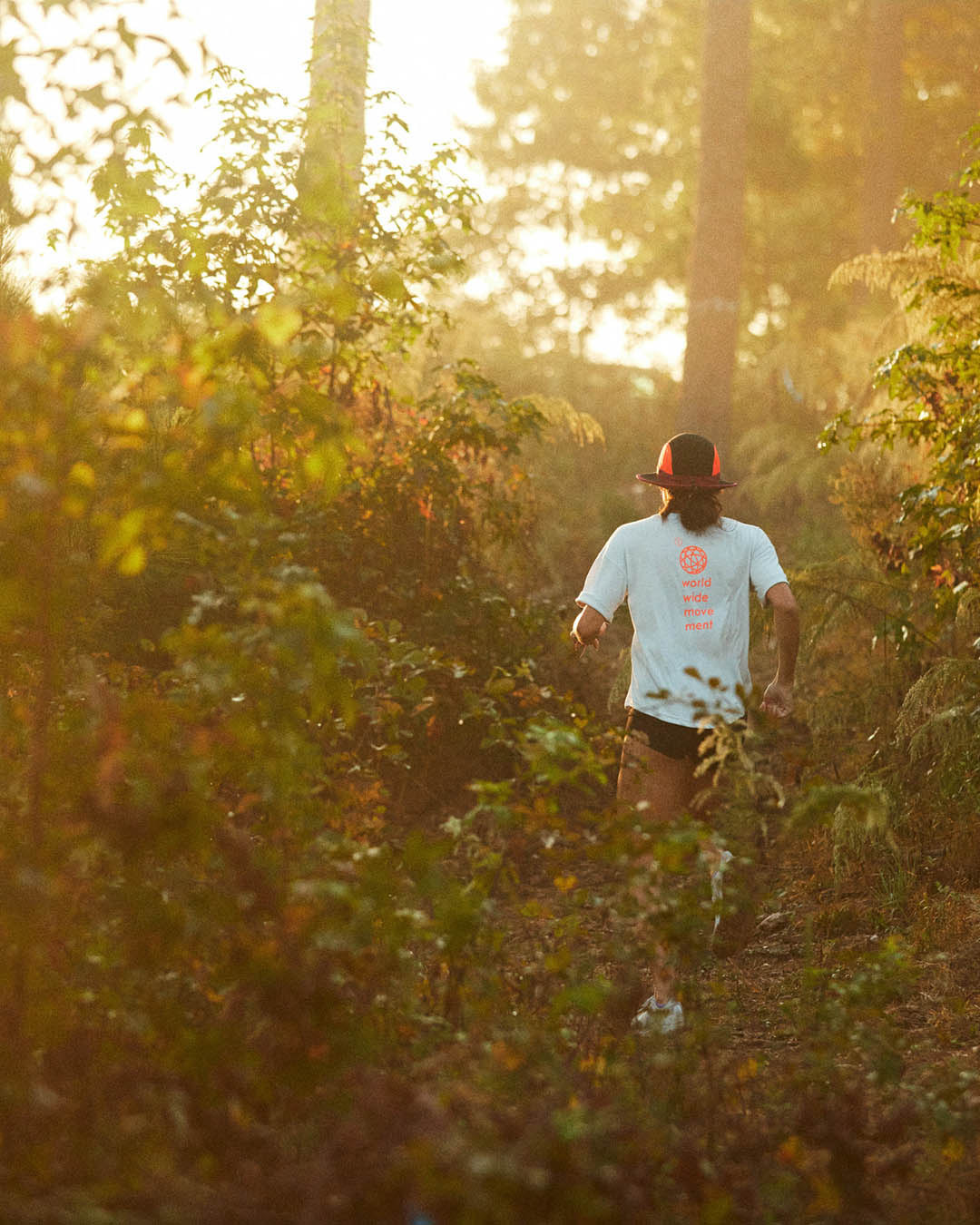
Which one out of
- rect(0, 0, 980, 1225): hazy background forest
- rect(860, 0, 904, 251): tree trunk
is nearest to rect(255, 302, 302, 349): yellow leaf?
rect(0, 0, 980, 1225): hazy background forest

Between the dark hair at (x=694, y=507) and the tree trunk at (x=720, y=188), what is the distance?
9448 mm

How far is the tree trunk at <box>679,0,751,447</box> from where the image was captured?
1434 centimetres

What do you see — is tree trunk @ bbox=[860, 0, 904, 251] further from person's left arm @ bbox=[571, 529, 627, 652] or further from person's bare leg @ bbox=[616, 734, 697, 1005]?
person's bare leg @ bbox=[616, 734, 697, 1005]

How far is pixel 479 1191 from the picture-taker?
2.08 meters

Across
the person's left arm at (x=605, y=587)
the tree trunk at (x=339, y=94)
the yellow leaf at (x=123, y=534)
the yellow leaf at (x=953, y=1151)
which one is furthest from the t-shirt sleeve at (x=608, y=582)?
the tree trunk at (x=339, y=94)

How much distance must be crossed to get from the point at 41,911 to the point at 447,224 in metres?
5.63

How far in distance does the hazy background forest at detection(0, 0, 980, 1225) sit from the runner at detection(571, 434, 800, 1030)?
0.43 meters

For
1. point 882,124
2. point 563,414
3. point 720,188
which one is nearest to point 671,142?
point 882,124

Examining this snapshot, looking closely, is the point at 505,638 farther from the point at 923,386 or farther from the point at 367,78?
the point at 367,78

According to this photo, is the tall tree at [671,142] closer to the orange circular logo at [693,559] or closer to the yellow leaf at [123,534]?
the orange circular logo at [693,559]

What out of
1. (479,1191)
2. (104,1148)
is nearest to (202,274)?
(104,1148)

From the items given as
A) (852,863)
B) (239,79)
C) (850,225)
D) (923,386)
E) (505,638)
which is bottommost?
(852,863)

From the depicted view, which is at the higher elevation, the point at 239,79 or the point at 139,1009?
the point at 239,79

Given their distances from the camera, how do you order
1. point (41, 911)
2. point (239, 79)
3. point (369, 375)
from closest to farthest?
point (41, 911), point (239, 79), point (369, 375)
